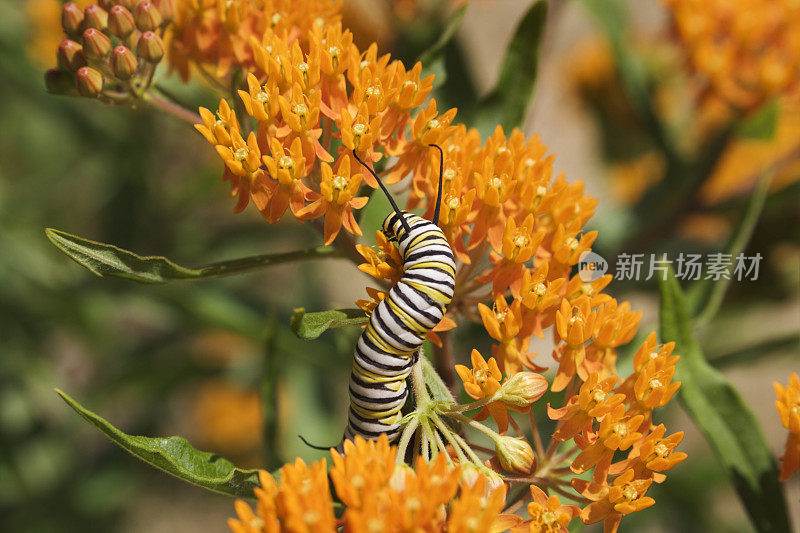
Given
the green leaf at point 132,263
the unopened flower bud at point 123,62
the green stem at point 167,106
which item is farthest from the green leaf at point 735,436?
the unopened flower bud at point 123,62

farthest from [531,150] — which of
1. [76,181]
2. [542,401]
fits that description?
[76,181]

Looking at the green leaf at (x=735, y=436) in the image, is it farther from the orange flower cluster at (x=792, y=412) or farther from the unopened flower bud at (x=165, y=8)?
the unopened flower bud at (x=165, y=8)

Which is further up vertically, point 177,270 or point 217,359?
point 217,359

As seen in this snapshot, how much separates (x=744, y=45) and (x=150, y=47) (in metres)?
2.13

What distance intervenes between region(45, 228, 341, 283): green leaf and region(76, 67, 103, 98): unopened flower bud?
37 centimetres

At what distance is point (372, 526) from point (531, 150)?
976 millimetres

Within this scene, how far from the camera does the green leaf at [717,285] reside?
2.19 meters

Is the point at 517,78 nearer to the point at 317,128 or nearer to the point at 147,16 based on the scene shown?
the point at 317,128

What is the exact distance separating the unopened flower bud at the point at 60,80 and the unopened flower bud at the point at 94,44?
0.10 m

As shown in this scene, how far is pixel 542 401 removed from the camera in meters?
2.01

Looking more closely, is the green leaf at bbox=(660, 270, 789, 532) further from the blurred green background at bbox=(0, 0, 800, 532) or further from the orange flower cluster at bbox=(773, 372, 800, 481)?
the blurred green background at bbox=(0, 0, 800, 532)

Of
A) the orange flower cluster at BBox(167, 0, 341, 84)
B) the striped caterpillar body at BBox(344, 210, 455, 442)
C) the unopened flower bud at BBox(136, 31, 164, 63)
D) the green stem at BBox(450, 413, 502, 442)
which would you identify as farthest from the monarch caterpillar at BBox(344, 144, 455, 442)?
the unopened flower bud at BBox(136, 31, 164, 63)

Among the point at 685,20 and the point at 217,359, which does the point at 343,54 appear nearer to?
the point at 685,20

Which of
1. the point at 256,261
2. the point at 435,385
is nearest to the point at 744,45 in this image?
the point at 435,385
